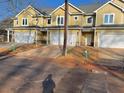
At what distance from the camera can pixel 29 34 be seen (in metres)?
40.8

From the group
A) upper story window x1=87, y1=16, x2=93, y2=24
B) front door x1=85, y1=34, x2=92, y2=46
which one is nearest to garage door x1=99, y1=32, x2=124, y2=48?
front door x1=85, y1=34, x2=92, y2=46

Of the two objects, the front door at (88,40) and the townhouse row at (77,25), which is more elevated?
the townhouse row at (77,25)

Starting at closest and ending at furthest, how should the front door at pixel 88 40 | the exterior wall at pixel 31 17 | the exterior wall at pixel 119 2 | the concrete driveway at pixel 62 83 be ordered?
the concrete driveway at pixel 62 83 < the exterior wall at pixel 119 2 < the front door at pixel 88 40 < the exterior wall at pixel 31 17

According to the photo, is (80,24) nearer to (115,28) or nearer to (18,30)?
(115,28)

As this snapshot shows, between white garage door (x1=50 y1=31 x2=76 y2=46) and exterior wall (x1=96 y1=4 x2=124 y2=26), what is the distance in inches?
206

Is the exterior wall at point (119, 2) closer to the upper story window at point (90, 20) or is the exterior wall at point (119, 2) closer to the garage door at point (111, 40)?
the upper story window at point (90, 20)

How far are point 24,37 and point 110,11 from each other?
1810cm

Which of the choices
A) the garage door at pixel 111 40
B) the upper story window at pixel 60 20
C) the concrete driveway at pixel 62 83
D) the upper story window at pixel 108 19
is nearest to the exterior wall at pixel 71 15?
the upper story window at pixel 60 20

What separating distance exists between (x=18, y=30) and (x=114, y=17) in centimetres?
1955

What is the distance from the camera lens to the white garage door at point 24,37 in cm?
4068

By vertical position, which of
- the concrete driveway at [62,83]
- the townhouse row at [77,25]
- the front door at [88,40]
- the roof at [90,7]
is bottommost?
the concrete driveway at [62,83]

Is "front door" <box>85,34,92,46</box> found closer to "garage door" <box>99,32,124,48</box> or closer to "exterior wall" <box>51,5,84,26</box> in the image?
"exterior wall" <box>51,5,84,26</box>

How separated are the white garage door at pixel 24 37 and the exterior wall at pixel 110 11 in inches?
533

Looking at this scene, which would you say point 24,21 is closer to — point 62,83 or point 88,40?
point 88,40
